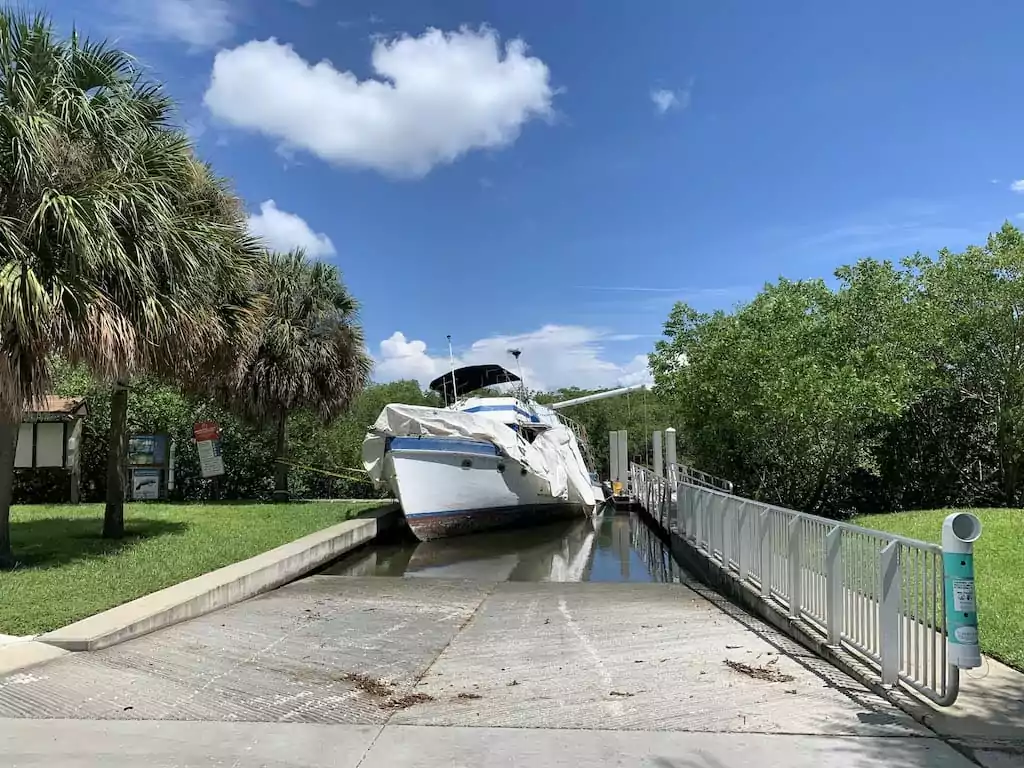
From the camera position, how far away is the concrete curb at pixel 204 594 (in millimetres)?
6648

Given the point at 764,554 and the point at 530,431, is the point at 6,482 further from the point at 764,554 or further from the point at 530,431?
the point at 530,431

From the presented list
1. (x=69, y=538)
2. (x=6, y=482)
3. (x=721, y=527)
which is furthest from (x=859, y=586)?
(x=69, y=538)

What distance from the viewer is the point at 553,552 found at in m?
16.0

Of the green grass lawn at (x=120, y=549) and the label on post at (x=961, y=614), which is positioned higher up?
the label on post at (x=961, y=614)

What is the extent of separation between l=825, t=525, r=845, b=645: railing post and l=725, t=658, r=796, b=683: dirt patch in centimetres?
56

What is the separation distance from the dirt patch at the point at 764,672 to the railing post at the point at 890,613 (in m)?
0.69

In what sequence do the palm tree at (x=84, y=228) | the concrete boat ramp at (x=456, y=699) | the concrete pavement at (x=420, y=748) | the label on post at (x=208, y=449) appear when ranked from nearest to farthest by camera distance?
1. the concrete pavement at (x=420, y=748)
2. the concrete boat ramp at (x=456, y=699)
3. the palm tree at (x=84, y=228)
4. the label on post at (x=208, y=449)

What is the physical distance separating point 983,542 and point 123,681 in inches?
432

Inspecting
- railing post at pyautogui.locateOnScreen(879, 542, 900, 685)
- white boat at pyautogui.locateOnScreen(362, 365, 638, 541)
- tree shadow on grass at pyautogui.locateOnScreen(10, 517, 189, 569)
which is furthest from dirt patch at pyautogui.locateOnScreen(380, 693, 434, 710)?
white boat at pyautogui.locateOnScreen(362, 365, 638, 541)

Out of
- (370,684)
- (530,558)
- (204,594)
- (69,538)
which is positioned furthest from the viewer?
(530,558)

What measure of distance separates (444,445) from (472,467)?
1.06m

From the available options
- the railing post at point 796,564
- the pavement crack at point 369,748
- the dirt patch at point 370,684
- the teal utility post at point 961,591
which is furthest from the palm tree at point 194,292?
the teal utility post at point 961,591

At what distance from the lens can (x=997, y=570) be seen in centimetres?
902

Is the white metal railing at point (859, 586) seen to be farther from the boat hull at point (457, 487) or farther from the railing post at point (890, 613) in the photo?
the boat hull at point (457, 487)
